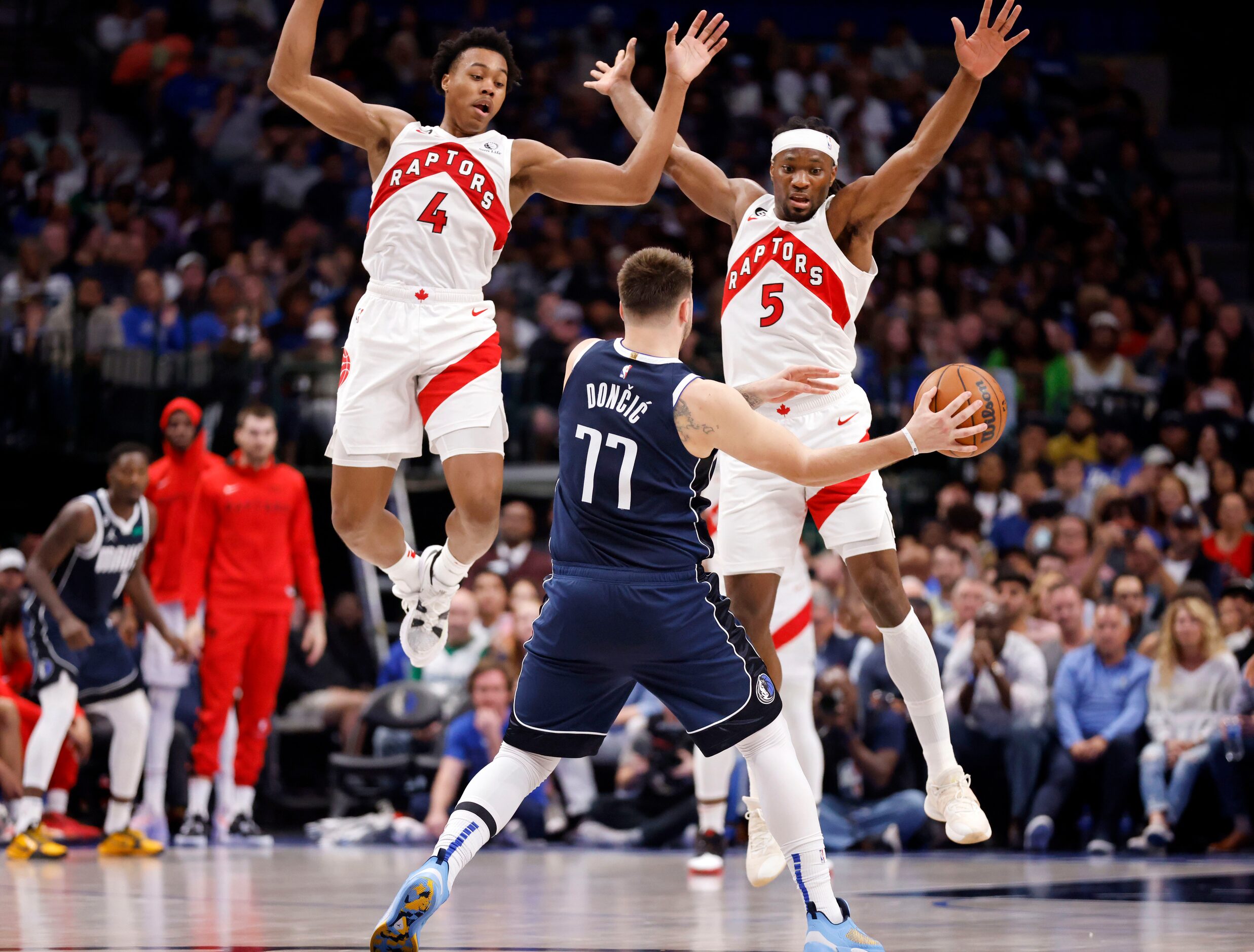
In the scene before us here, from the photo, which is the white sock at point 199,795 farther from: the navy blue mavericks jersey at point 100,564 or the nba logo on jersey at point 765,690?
the nba logo on jersey at point 765,690

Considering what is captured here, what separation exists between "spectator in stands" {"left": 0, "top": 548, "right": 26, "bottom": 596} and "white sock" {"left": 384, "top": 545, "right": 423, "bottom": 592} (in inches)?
219

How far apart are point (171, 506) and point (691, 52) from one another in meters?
6.60

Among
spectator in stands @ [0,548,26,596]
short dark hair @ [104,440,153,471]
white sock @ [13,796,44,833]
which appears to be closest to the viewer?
white sock @ [13,796,44,833]

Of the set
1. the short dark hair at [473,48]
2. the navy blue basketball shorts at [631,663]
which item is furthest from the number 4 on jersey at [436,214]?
the navy blue basketball shorts at [631,663]

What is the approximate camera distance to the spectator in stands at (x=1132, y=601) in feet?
38.5

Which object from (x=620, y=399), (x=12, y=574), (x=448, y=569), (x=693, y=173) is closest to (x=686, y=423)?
(x=620, y=399)

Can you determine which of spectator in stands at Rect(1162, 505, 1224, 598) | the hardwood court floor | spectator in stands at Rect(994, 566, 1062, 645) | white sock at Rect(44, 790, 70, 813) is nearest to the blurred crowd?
spectator in stands at Rect(1162, 505, 1224, 598)

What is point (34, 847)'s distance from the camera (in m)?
10.7

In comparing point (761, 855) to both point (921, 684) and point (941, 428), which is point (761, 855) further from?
point (941, 428)

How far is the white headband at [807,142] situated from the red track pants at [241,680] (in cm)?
596

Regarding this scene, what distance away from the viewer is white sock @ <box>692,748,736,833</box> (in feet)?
32.0

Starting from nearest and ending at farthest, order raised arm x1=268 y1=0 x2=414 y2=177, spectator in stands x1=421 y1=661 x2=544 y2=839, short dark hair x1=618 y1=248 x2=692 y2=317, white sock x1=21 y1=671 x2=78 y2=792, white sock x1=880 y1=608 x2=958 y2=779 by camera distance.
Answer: short dark hair x1=618 y1=248 x2=692 y2=317, raised arm x1=268 y1=0 x2=414 y2=177, white sock x1=880 y1=608 x2=958 y2=779, white sock x1=21 y1=671 x2=78 y2=792, spectator in stands x1=421 y1=661 x2=544 y2=839

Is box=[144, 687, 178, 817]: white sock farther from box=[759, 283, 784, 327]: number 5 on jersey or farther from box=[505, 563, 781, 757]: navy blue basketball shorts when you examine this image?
box=[505, 563, 781, 757]: navy blue basketball shorts

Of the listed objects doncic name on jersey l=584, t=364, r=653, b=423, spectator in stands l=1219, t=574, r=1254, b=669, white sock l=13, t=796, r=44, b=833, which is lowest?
white sock l=13, t=796, r=44, b=833
